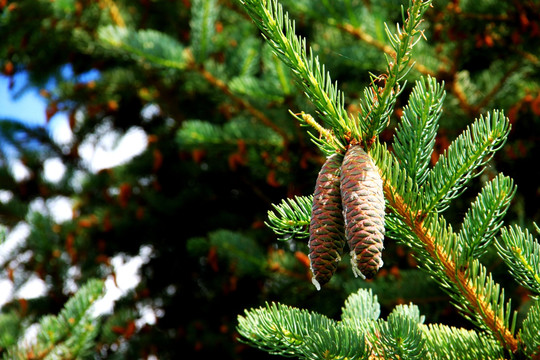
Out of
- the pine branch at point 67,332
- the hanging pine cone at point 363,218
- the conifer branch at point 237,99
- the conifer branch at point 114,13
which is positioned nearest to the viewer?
the hanging pine cone at point 363,218

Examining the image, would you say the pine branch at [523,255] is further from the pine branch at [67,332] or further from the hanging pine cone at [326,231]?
the pine branch at [67,332]

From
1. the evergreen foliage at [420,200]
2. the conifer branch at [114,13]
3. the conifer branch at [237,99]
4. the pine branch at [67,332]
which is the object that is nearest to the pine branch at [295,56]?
the evergreen foliage at [420,200]

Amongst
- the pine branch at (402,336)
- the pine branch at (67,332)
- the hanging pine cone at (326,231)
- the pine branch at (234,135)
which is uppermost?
the hanging pine cone at (326,231)

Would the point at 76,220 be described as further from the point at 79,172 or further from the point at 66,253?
the point at 79,172

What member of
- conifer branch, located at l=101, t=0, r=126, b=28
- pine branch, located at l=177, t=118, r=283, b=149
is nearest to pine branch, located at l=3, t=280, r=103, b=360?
pine branch, located at l=177, t=118, r=283, b=149

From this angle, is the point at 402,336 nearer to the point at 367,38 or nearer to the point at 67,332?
the point at 67,332

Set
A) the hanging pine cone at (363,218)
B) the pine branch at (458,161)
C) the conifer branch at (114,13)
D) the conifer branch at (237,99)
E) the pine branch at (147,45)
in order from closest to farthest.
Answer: the hanging pine cone at (363,218), the pine branch at (458,161), the pine branch at (147,45), the conifer branch at (237,99), the conifer branch at (114,13)

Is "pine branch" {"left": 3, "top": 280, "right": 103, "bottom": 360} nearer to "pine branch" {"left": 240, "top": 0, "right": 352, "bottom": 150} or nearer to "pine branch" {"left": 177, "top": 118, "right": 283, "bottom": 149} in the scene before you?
"pine branch" {"left": 177, "top": 118, "right": 283, "bottom": 149}
